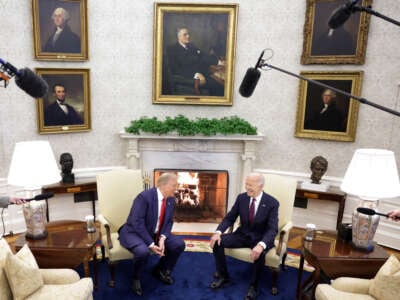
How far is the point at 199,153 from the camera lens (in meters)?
5.56

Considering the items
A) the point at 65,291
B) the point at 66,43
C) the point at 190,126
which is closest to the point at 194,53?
the point at 190,126

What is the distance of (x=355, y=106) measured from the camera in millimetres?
4984

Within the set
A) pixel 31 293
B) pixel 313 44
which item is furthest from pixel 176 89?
pixel 31 293

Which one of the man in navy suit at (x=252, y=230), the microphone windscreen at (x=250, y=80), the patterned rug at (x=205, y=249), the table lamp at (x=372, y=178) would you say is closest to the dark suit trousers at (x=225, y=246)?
the man in navy suit at (x=252, y=230)

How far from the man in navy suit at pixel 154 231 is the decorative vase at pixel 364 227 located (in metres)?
1.88

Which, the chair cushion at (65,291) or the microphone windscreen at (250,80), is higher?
the microphone windscreen at (250,80)

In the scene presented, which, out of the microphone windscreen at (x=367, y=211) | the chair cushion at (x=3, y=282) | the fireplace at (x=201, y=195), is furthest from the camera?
the fireplace at (x=201, y=195)

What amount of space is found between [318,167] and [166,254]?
9.31 ft

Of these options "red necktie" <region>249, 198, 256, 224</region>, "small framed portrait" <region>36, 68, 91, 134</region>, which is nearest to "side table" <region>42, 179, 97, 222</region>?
"small framed portrait" <region>36, 68, 91, 134</region>

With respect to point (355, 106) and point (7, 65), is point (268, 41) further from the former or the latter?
point (7, 65)

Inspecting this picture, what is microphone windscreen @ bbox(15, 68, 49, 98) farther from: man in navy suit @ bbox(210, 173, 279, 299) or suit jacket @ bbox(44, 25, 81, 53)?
suit jacket @ bbox(44, 25, 81, 53)

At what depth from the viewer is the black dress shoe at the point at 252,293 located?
137 inches

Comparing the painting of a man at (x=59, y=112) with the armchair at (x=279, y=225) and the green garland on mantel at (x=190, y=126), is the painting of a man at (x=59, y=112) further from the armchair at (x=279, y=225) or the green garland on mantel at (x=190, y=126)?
the armchair at (x=279, y=225)

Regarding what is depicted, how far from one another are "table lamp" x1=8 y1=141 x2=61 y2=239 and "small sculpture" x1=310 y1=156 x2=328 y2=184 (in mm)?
3796
